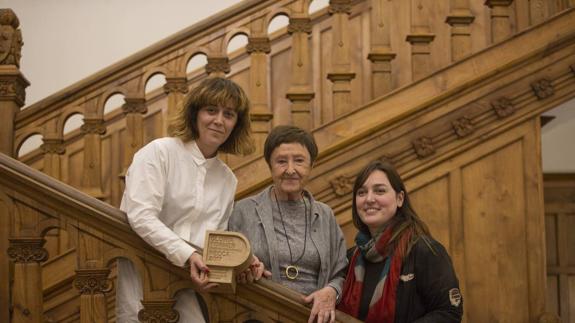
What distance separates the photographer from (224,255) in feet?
6.29

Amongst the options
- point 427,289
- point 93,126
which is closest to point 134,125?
point 93,126

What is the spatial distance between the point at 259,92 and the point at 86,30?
108 inches

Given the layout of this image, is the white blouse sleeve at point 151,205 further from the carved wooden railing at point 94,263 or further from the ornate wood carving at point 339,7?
the ornate wood carving at point 339,7

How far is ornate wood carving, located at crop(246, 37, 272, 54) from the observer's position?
347cm

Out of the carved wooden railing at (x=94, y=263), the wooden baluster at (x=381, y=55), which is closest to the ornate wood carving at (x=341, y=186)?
the wooden baluster at (x=381, y=55)

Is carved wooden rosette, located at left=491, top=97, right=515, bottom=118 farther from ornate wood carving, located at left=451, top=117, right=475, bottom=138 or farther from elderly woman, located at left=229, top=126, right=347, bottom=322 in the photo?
elderly woman, located at left=229, top=126, right=347, bottom=322

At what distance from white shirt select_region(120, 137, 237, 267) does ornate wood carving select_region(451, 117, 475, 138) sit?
4.89 feet

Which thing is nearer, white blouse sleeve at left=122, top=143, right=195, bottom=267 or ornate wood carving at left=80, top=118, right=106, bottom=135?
white blouse sleeve at left=122, top=143, right=195, bottom=267

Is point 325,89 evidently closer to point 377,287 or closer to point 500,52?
point 500,52

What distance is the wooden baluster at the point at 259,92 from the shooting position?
3.39 m

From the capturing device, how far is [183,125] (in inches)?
88.4

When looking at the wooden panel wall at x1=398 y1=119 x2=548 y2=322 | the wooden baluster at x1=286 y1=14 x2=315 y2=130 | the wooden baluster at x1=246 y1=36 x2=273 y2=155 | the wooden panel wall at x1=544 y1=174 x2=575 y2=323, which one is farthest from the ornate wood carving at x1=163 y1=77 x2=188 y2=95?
the wooden panel wall at x1=544 y1=174 x2=575 y2=323

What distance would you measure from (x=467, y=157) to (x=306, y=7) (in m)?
1.07

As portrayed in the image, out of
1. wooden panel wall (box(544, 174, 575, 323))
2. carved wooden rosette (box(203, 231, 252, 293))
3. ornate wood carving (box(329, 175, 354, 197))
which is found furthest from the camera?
wooden panel wall (box(544, 174, 575, 323))
